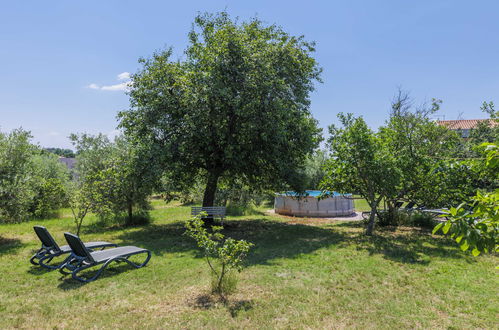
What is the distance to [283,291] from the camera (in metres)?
5.52

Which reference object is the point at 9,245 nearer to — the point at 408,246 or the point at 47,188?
the point at 47,188

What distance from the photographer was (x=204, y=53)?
40.8ft

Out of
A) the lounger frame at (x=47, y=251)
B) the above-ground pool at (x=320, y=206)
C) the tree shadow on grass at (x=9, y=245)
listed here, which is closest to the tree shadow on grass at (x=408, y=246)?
the above-ground pool at (x=320, y=206)

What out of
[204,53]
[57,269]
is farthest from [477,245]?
[204,53]

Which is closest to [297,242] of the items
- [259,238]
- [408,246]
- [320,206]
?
[259,238]

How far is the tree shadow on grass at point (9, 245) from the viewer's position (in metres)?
9.35

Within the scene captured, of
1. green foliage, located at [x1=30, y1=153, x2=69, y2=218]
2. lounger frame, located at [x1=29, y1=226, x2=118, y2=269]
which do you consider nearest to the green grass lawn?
lounger frame, located at [x1=29, y1=226, x2=118, y2=269]

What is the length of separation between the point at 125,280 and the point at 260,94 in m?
7.93

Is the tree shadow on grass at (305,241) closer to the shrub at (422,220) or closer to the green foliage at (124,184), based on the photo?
the shrub at (422,220)

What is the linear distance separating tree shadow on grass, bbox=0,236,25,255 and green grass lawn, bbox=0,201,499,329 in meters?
0.13

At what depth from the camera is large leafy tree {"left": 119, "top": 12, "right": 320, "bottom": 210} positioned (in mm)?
11523

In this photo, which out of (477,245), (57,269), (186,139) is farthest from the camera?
(186,139)

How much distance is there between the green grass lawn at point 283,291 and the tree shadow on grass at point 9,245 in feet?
0.44

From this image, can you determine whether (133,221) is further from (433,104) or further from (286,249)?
(433,104)
